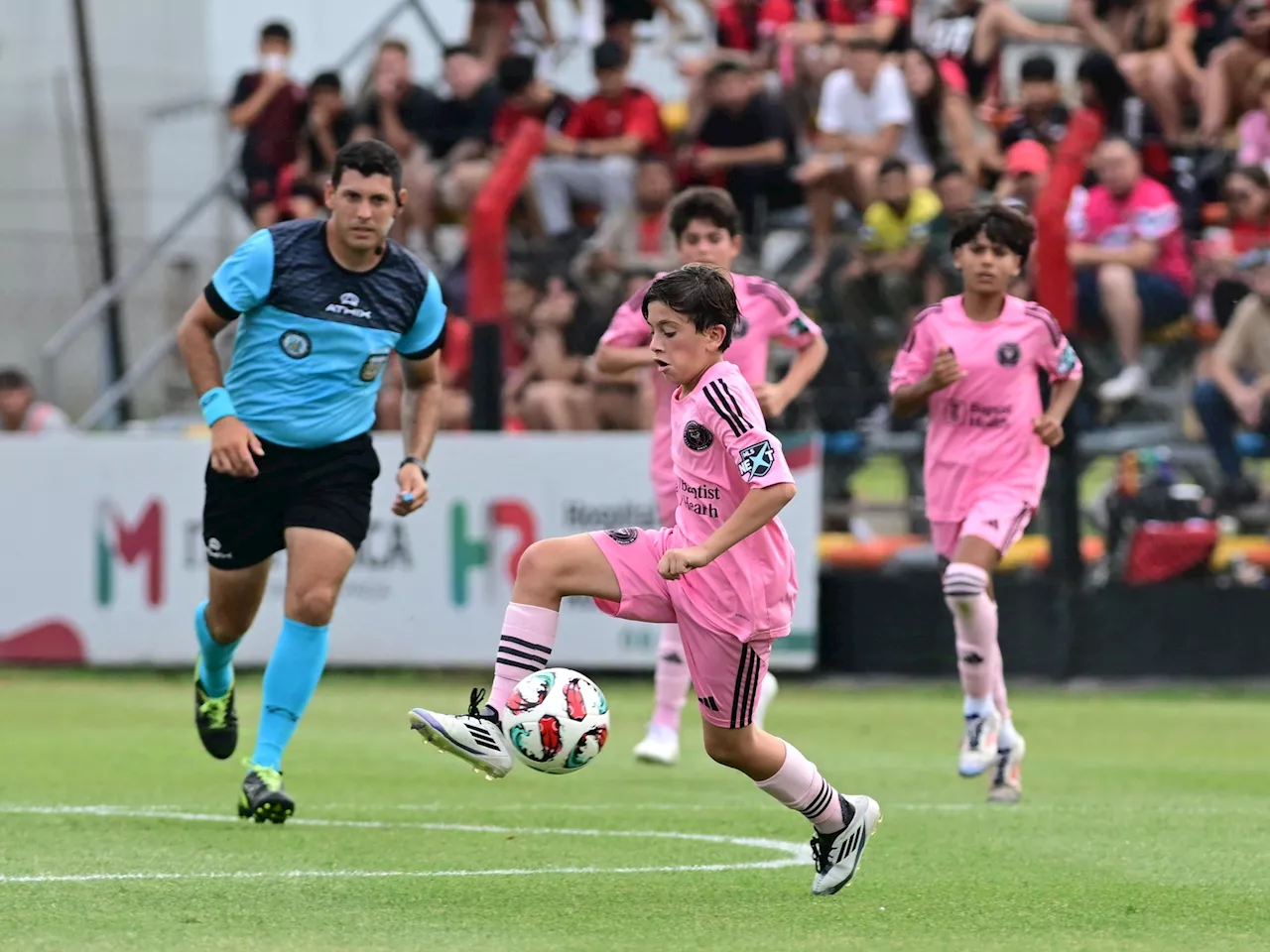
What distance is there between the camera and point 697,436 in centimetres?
611

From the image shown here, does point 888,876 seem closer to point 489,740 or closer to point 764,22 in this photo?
point 489,740

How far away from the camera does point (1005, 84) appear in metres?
17.5

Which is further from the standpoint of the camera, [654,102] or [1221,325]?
[654,102]

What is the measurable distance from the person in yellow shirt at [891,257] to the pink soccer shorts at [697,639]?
29.4 ft

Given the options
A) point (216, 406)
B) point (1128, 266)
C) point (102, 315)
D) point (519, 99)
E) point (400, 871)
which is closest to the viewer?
point (400, 871)

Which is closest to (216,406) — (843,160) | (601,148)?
(843,160)

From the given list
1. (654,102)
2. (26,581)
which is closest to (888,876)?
(26,581)

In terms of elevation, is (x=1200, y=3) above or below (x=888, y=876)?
above

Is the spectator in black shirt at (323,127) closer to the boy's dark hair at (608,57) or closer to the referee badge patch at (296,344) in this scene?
the boy's dark hair at (608,57)

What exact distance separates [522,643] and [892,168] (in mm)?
9751

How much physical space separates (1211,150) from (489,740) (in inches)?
434

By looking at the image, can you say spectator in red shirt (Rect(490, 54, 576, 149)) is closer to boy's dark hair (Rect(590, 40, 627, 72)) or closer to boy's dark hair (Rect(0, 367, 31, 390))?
boy's dark hair (Rect(590, 40, 627, 72))

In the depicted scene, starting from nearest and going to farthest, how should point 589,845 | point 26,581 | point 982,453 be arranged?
point 589,845 < point 982,453 < point 26,581

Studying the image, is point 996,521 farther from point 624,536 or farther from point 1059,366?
point 624,536
